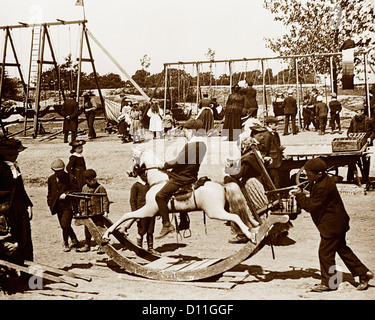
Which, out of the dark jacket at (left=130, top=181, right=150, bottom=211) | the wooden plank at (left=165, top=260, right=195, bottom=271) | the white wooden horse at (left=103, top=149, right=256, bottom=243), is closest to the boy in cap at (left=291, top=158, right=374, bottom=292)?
the white wooden horse at (left=103, top=149, right=256, bottom=243)

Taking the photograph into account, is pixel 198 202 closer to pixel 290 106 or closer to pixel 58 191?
pixel 58 191

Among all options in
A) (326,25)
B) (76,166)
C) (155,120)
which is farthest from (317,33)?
(76,166)

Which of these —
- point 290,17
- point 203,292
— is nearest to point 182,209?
point 203,292

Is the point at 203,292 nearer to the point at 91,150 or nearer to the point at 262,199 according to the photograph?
the point at 262,199

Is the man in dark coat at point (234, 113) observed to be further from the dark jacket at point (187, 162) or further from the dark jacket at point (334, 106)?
the dark jacket at point (187, 162)

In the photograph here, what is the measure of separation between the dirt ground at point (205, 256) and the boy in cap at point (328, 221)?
7.9 inches

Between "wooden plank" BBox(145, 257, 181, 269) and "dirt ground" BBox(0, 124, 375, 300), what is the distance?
25 centimetres

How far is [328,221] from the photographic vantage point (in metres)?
6.19

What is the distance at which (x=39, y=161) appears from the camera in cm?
1475

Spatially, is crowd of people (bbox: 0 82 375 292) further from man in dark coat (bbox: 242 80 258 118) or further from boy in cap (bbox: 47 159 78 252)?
man in dark coat (bbox: 242 80 258 118)

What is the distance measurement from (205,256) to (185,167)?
71.1 inches

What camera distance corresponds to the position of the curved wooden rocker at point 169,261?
654 cm

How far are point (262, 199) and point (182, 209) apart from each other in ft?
4.88

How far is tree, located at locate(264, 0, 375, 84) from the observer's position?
1205 centimetres
